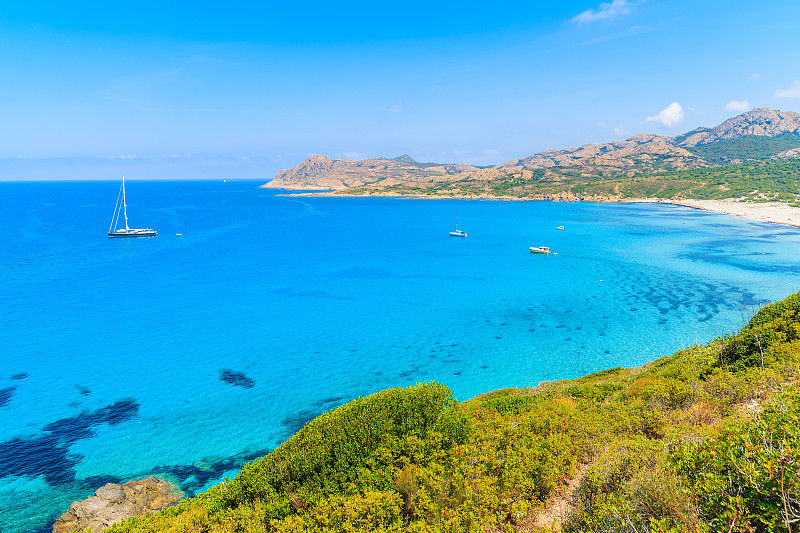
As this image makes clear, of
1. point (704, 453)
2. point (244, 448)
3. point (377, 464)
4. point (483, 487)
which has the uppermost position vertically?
point (704, 453)

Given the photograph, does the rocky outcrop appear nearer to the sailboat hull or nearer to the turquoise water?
the turquoise water

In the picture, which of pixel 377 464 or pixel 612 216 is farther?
pixel 612 216

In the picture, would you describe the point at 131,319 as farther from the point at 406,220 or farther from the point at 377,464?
the point at 406,220

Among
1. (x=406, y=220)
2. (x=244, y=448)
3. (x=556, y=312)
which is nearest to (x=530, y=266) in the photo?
(x=556, y=312)

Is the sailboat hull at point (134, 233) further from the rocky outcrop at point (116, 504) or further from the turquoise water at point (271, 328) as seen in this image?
the rocky outcrop at point (116, 504)

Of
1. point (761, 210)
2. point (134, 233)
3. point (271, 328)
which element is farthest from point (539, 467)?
point (761, 210)

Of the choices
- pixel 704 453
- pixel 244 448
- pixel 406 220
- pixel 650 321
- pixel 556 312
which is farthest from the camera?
pixel 406 220

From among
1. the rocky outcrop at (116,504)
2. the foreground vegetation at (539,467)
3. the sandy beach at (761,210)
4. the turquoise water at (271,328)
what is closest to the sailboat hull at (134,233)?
the turquoise water at (271,328)
